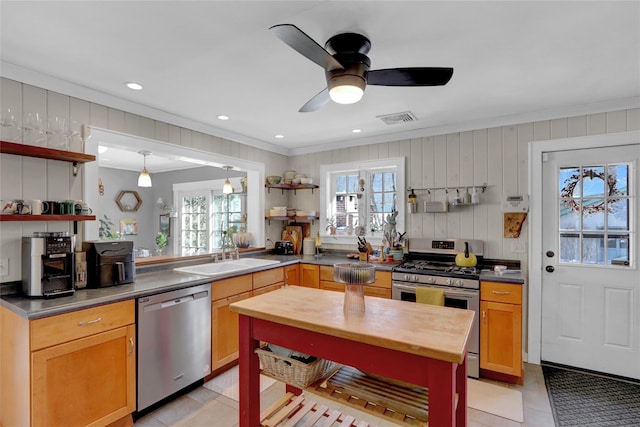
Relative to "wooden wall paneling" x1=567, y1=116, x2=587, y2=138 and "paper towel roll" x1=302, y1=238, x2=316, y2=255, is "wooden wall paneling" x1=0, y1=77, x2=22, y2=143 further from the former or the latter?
"wooden wall paneling" x1=567, y1=116, x2=587, y2=138

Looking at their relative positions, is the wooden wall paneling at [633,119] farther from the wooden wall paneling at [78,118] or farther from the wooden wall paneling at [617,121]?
the wooden wall paneling at [78,118]

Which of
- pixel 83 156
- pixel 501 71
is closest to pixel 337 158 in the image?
pixel 501 71

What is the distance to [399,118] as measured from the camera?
3195 millimetres

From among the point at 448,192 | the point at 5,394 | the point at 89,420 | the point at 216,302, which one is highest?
the point at 448,192

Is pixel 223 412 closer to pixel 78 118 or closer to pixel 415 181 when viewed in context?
pixel 78 118

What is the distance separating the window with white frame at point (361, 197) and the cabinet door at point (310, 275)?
0.68m

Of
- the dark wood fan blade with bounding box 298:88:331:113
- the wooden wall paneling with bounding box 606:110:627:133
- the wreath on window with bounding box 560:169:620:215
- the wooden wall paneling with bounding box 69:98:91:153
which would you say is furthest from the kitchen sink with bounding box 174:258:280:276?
the wooden wall paneling with bounding box 606:110:627:133

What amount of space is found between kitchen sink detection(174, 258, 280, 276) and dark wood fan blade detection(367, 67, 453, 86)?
2134 millimetres

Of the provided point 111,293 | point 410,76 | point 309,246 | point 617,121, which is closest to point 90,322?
point 111,293

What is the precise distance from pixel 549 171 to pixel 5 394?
456 centimetres

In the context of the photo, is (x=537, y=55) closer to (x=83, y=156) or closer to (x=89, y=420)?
(x=83, y=156)

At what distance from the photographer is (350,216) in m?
4.26

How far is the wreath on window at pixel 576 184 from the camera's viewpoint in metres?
2.85

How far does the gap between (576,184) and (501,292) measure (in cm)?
129
